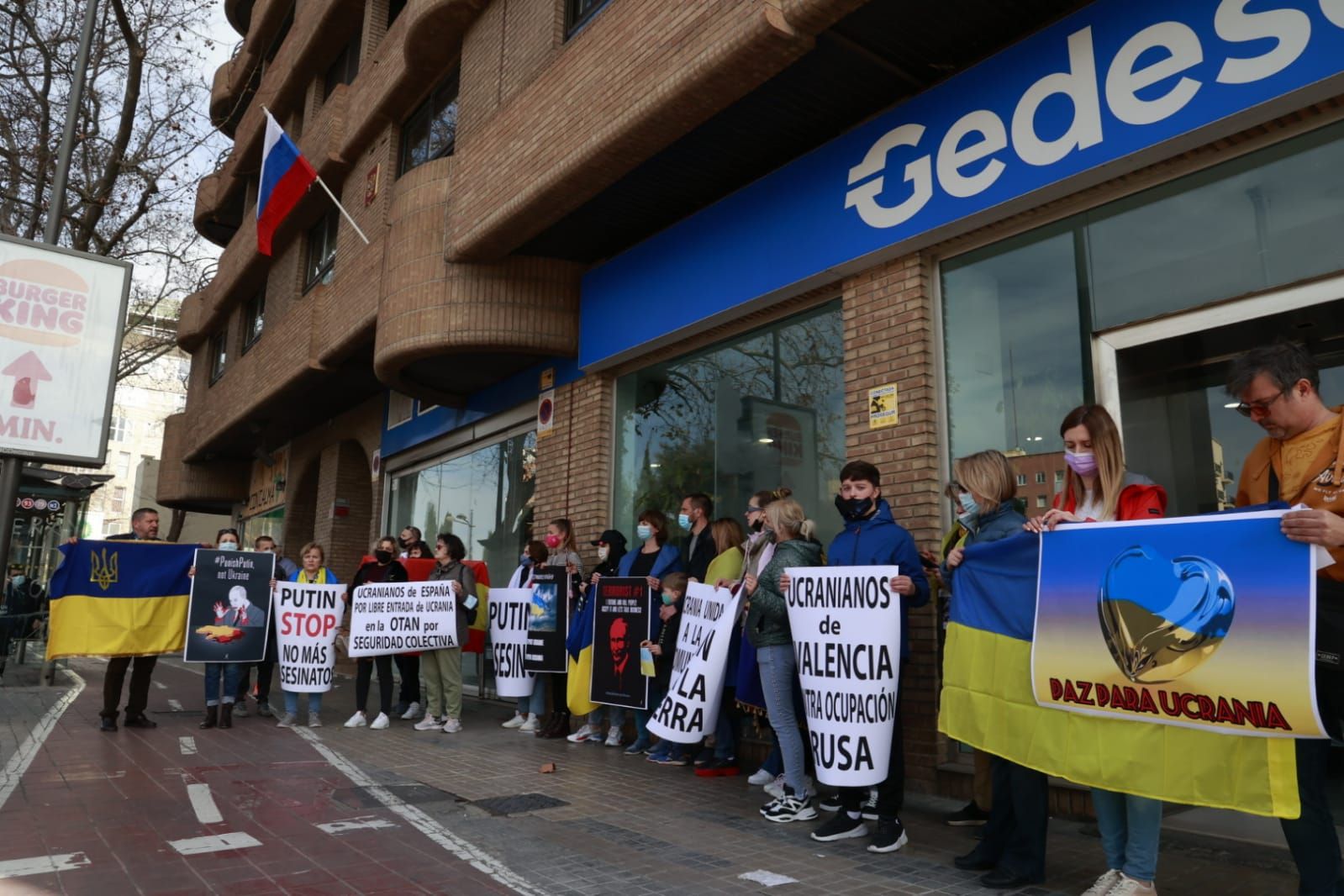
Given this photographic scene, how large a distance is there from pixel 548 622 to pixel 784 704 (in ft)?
12.7

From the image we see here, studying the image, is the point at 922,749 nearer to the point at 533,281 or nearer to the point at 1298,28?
the point at 1298,28

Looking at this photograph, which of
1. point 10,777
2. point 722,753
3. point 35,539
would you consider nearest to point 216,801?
point 10,777

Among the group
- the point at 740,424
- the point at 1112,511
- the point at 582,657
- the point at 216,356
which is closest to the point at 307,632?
the point at 582,657

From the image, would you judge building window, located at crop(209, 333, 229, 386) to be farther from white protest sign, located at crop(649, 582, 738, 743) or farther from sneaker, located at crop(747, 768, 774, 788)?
sneaker, located at crop(747, 768, 774, 788)

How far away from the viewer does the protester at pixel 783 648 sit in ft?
18.5

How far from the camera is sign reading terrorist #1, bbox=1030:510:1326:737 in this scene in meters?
3.37

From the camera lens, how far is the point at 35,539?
2553 cm

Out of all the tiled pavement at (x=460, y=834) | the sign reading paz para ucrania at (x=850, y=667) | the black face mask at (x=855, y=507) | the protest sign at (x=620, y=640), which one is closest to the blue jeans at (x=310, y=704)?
the tiled pavement at (x=460, y=834)

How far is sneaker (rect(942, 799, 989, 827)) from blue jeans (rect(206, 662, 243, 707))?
7.52 meters

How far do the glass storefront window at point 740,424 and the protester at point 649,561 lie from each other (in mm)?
950

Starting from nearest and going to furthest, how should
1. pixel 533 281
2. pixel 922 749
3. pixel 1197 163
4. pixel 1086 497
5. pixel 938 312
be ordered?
pixel 1086 497 < pixel 1197 163 < pixel 922 749 < pixel 938 312 < pixel 533 281

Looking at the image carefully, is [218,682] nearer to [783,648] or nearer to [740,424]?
[740,424]

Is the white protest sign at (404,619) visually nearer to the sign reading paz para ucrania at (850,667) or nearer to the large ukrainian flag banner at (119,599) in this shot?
the large ukrainian flag banner at (119,599)

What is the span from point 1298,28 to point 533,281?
316 inches
